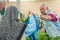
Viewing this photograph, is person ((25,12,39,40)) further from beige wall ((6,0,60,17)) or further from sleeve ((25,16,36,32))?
beige wall ((6,0,60,17))

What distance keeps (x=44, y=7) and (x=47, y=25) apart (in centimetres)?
27

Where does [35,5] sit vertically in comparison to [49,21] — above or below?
above

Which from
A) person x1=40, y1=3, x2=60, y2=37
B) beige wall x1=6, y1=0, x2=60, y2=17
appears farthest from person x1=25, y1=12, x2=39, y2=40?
beige wall x1=6, y1=0, x2=60, y2=17

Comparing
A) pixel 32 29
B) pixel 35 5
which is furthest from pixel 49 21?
pixel 35 5

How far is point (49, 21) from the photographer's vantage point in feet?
7.89

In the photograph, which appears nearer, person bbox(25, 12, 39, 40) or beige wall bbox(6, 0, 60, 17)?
person bbox(25, 12, 39, 40)

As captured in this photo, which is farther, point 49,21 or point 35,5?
point 35,5

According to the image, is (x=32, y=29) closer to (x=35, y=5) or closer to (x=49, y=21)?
(x=49, y=21)

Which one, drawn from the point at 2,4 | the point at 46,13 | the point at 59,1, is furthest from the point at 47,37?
the point at 59,1

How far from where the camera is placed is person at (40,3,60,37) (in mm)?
2336

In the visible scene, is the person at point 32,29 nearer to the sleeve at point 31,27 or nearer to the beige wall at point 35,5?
the sleeve at point 31,27

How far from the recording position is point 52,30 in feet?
8.23

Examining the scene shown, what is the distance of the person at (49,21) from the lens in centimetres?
234

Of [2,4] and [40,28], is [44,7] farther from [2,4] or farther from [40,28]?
[2,4]
